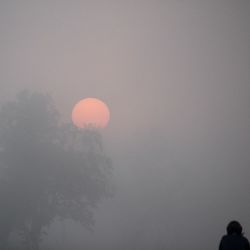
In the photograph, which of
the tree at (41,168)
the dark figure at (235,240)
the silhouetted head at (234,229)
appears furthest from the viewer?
the tree at (41,168)

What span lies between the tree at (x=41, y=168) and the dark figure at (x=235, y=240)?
→ 2161 centimetres

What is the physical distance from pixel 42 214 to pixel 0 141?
21.4 feet

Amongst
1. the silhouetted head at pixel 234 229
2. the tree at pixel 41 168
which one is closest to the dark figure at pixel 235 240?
A: the silhouetted head at pixel 234 229

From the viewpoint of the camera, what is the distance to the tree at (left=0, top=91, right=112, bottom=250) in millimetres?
32531

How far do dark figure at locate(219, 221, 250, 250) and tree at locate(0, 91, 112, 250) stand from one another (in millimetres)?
21614

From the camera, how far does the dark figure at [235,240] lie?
12953 mm

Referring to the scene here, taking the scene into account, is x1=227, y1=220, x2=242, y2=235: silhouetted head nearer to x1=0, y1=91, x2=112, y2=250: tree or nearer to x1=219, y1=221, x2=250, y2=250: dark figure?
x1=219, y1=221, x2=250, y2=250: dark figure

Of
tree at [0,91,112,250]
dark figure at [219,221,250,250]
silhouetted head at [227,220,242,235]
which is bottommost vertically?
dark figure at [219,221,250,250]

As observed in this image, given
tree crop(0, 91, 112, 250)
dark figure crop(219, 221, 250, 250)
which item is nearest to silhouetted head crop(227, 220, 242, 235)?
dark figure crop(219, 221, 250, 250)

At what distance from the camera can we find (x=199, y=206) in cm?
8925

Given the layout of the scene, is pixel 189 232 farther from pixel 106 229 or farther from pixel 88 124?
pixel 88 124

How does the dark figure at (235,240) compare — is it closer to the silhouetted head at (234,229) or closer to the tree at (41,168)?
the silhouetted head at (234,229)

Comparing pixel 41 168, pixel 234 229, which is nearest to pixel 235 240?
pixel 234 229

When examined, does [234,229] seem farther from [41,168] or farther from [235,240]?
[41,168]
